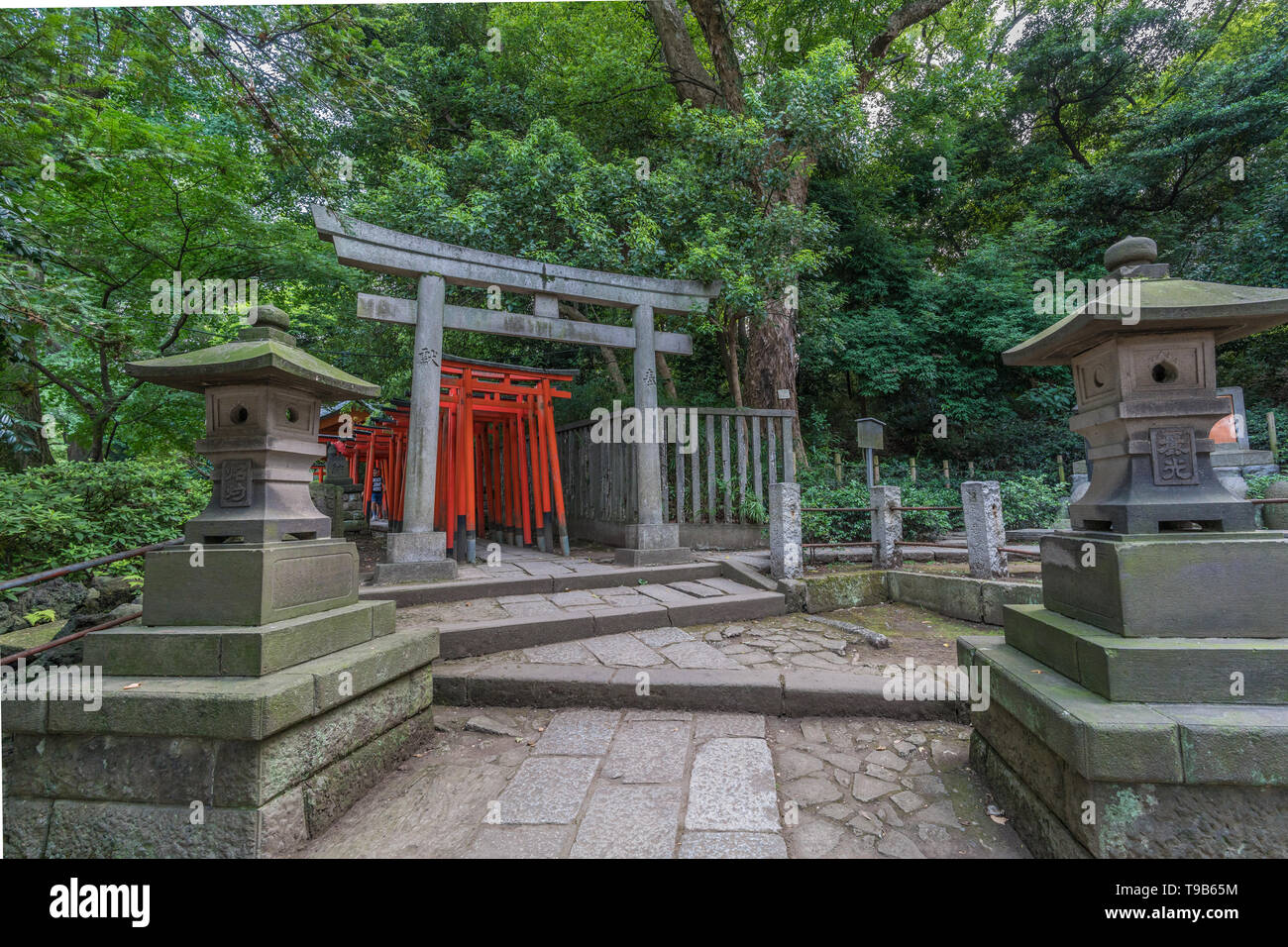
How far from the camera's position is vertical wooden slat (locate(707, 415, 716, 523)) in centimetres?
813

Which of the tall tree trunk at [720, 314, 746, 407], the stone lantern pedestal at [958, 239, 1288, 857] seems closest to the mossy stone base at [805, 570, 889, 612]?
the stone lantern pedestal at [958, 239, 1288, 857]

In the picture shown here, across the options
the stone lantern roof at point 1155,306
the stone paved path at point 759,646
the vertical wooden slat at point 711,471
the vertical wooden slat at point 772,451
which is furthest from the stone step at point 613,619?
the stone lantern roof at point 1155,306

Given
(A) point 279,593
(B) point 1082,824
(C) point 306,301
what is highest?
(C) point 306,301

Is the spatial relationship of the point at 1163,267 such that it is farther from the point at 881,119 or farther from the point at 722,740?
the point at 881,119

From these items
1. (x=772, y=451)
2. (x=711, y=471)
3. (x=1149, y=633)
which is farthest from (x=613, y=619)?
(x=772, y=451)

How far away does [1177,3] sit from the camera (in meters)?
14.7

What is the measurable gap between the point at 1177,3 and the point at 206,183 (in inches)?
941

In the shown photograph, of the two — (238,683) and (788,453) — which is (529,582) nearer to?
(238,683)

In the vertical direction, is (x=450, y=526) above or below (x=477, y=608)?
above

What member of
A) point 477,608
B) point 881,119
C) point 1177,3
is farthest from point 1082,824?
point 1177,3

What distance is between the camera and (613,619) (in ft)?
15.7

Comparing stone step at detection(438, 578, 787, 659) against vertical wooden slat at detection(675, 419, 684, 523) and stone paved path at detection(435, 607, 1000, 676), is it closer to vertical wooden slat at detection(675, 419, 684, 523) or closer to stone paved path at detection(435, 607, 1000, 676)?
stone paved path at detection(435, 607, 1000, 676)

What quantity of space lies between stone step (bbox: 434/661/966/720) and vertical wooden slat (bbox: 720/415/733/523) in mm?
4437

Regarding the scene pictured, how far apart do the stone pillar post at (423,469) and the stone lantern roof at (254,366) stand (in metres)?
2.79
